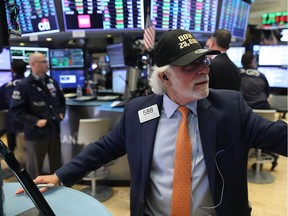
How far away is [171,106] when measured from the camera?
142cm

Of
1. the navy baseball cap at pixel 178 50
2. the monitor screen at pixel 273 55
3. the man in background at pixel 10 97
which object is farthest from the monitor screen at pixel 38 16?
the monitor screen at pixel 273 55

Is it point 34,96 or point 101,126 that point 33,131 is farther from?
point 101,126

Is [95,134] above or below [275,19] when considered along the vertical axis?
below

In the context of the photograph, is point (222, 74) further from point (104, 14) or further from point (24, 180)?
point (24, 180)

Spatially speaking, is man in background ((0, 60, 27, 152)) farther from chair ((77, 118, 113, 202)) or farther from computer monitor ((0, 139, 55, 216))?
computer monitor ((0, 139, 55, 216))

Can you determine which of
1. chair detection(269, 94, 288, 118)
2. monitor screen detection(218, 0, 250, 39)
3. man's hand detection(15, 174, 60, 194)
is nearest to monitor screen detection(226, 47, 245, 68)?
chair detection(269, 94, 288, 118)

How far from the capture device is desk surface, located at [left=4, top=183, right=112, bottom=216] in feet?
3.58

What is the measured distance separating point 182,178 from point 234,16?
12.5 ft

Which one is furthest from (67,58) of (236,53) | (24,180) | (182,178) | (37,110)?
(24,180)

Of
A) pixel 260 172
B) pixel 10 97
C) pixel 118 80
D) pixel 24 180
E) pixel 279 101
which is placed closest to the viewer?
pixel 24 180

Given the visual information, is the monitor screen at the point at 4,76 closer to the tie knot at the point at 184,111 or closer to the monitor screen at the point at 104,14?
the monitor screen at the point at 104,14

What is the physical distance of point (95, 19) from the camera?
11.7 ft

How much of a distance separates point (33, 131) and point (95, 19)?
155cm

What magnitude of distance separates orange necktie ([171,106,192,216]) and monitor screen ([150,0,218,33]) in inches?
97.6
